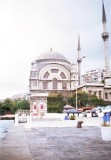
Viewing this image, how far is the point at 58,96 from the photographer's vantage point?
5928 cm

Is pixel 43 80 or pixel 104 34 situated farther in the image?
pixel 43 80

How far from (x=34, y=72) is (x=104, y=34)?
21742 millimetres

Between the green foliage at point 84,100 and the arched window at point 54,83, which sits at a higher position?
the arched window at point 54,83

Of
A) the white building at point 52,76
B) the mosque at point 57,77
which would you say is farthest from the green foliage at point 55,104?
the white building at point 52,76

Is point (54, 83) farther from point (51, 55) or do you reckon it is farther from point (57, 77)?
point (51, 55)

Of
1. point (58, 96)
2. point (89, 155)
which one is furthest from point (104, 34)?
point (89, 155)

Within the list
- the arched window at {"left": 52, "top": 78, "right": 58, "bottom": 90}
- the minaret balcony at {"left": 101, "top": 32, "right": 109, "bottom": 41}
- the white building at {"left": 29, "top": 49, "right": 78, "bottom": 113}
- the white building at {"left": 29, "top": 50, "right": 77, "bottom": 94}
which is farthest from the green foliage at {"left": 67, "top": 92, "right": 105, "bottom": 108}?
the arched window at {"left": 52, "top": 78, "right": 58, "bottom": 90}

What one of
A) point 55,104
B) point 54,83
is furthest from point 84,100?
point 54,83

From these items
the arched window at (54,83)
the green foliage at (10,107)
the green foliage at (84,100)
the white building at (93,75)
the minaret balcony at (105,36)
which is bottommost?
the green foliage at (10,107)

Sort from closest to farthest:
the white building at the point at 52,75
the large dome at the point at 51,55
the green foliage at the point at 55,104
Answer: the green foliage at the point at 55,104, the white building at the point at 52,75, the large dome at the point at 51,55

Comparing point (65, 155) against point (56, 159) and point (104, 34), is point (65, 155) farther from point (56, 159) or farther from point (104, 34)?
point (104, 34)

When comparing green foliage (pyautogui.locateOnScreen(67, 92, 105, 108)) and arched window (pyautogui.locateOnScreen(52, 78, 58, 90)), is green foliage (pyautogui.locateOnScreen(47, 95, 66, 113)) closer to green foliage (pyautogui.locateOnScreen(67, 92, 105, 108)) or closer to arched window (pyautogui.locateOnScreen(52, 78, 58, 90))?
green foliage (pyautogui.locateOnScreen(67, 92, 105, 108))

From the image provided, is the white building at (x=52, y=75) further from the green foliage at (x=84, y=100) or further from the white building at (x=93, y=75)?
the white building at (x=93, y=75)

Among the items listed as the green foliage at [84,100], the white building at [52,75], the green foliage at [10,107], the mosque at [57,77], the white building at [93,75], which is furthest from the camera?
the white building at [93,75]
